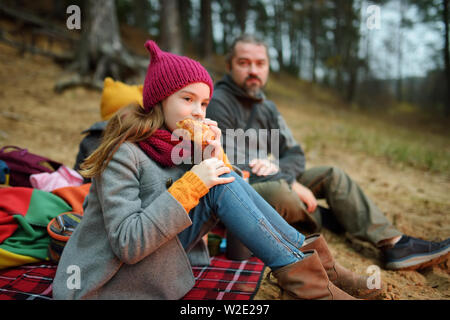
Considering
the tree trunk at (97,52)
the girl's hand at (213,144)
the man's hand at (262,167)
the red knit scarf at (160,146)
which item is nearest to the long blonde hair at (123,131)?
the red knit scarf at (160,146)

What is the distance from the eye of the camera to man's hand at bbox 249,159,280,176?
248cm

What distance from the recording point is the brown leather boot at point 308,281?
1.49 metres

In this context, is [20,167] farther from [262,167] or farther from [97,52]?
[97,52]

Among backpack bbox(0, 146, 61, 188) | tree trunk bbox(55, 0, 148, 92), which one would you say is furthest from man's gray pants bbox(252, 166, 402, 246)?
tree trunk bbox(55, 0, 148, 92)

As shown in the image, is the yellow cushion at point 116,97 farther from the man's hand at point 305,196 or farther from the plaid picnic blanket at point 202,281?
the man's hand at point 305,196

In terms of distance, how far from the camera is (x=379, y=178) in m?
4.51

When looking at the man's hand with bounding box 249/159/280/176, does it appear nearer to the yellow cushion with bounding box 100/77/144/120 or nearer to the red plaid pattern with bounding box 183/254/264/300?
the red plaid pattern with bounding box 183/254/264/300

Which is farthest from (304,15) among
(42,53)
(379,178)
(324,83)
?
(379,178)

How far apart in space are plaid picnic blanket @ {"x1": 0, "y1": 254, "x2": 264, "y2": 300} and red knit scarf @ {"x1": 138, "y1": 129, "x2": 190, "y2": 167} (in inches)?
30.5

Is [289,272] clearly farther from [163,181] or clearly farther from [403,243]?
[403,243]

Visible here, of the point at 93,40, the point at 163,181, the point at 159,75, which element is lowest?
the point at 163,181

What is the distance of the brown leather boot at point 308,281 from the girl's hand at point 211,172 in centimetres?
→ 52

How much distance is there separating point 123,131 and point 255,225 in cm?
84
